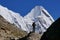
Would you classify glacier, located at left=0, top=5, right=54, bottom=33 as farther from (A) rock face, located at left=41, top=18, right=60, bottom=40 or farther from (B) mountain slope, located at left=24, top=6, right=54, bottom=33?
(A) rock face, located at left=41, top=18, right=60, bottom=40

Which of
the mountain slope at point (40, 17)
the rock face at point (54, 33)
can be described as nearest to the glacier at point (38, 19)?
the mountain slope at point (40, 17)

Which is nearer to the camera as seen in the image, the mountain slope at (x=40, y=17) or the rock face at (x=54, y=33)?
the rock face at (x=54, y=33)

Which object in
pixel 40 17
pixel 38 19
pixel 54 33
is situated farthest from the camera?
pixel 40 17

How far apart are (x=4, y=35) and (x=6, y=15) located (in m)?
95.1

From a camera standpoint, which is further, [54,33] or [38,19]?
→ [38,19]

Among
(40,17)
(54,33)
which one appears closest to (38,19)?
(40,17)

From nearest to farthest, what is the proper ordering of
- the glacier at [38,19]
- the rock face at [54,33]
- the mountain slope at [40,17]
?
the rock face at [54,33] < the glacier at [38,19] < the mountain slope at [40,17]

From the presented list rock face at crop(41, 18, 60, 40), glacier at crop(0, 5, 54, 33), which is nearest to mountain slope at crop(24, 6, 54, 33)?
glacier at crop(0, 5, 54, 33)

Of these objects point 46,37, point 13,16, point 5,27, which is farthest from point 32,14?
point 46,37

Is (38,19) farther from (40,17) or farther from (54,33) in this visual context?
A: (54,33)

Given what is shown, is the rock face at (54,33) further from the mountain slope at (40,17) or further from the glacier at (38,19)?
the mountain slope at (40,17)

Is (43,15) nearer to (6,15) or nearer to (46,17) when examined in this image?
(46,17)

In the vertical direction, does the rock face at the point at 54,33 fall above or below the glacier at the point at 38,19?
below

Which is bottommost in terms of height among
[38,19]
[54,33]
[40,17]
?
[54,33]
